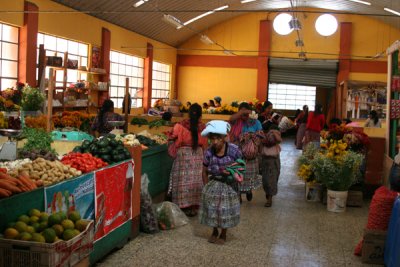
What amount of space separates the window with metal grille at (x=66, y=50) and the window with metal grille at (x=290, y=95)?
12.4 metres

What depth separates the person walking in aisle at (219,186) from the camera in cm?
585

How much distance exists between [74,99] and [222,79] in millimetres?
11037

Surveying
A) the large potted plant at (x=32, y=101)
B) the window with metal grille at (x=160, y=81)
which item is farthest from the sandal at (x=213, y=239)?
the window with metal grille at (x=160, y=81)

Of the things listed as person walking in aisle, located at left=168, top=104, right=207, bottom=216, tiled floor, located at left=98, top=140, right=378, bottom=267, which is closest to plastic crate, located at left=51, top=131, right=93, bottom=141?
person walking in aisle, located at left=168, top=104, right=207, bottom=216

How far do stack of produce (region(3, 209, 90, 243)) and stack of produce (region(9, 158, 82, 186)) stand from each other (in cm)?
49

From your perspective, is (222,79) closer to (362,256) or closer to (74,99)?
(74,99)

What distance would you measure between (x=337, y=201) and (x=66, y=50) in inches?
349

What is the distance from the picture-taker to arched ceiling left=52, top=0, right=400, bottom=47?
1460cm

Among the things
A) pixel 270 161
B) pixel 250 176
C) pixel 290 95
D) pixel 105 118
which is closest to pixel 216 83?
pixel 290 95

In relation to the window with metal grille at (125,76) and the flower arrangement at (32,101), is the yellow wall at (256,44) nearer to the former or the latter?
the window with metal grille at (125,76)

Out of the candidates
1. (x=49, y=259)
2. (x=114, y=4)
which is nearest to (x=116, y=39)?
(x=114, y=4)

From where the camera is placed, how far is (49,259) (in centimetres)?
327

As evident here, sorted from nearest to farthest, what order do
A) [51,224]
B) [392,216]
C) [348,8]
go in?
[51,224] → [392,216] → [348,8]

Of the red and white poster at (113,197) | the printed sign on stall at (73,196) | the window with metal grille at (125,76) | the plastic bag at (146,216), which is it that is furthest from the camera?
the window with metal grille at (125,76)
